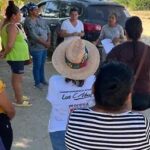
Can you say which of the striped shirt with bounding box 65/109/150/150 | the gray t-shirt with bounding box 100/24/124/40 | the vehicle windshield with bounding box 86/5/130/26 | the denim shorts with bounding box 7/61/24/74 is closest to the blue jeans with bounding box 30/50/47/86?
the gray t-shirt with bounding box 100/24/124/40

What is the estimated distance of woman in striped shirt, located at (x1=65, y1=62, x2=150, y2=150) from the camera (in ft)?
7.89

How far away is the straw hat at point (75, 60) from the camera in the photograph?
3318mm

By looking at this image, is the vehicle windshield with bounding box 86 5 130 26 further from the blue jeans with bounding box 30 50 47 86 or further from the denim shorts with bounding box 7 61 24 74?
the denim shorts with bounding box 7 61 24 74

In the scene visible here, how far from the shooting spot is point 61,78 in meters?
3.47

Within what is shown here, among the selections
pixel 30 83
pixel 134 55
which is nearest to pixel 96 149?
pixel 134 55

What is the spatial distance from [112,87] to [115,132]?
251 mm

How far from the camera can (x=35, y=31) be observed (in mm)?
8305

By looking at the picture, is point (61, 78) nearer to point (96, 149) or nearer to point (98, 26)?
point (96, 149)

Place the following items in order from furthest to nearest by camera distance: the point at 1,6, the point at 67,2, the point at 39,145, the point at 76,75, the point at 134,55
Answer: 1. the point at 67,2
2. the point at 1,6
3. the point at 39,145
4. the point at 134,55
5. the point at 76,75

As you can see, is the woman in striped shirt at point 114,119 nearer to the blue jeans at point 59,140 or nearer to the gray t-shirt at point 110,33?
the blue jeans at point 59,140

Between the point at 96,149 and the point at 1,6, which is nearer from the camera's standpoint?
the point at 96,149

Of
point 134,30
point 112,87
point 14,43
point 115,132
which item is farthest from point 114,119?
point 14,43

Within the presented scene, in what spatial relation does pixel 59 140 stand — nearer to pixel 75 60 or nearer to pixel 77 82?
pixel 77 82

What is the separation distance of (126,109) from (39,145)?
346cm
